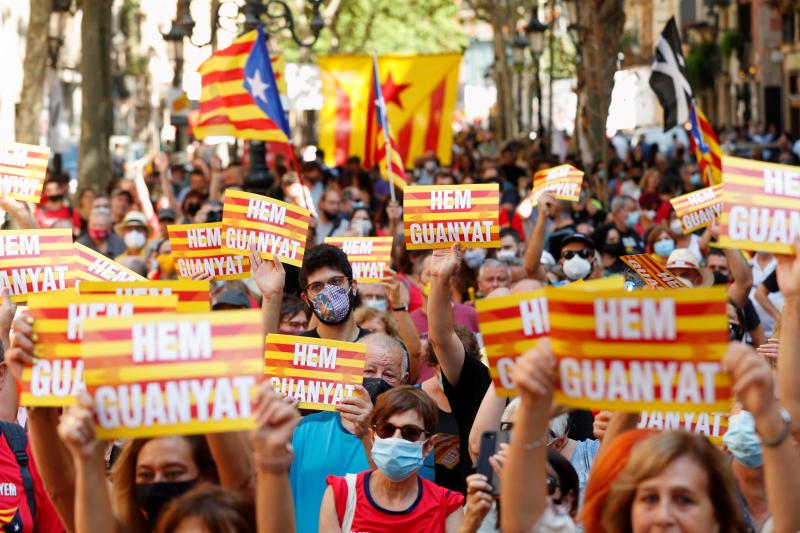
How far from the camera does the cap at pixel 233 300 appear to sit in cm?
846

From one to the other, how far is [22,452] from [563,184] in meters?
5.69

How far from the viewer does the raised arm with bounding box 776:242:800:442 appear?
4.37 meters

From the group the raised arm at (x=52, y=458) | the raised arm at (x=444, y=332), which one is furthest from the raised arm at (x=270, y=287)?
the raised arm at (x=52, y=458)

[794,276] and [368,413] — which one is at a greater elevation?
[794,276]

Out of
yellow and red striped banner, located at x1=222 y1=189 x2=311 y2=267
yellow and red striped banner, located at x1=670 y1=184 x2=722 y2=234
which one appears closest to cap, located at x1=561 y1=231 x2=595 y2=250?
yellow and red striped banner, located at x1=670 y1=184 x2=722 y2=234

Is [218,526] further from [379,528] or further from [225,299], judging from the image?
[225,299]

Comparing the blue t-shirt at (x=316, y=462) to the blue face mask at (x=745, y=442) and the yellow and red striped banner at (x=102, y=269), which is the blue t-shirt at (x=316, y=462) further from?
the blue face mask at (x=745, y=442)

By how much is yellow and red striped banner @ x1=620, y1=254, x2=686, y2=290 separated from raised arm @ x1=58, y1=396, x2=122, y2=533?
368 cm

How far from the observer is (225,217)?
8.02 m

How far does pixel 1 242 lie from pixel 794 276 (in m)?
3.33

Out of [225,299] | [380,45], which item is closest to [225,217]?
[225,299]

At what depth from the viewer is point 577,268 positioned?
10.2 metres

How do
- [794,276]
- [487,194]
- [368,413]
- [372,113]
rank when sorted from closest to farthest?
1. [794,276]
2. [368,413]
3. [487,194]
4. [372,113]

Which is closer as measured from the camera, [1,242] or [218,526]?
[218,526]
